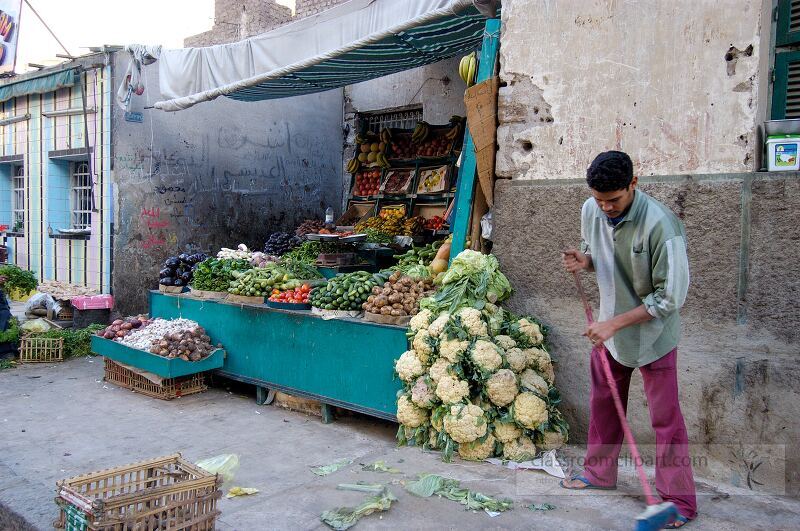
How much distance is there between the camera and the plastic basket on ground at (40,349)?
7.78 metres

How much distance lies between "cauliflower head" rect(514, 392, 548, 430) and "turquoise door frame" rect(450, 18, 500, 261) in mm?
1425

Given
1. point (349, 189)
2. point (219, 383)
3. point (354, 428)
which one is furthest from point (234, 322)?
point (349, 189)

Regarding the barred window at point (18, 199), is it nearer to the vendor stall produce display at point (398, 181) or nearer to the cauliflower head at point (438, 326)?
the vendor stall produce display at point (398, 181)

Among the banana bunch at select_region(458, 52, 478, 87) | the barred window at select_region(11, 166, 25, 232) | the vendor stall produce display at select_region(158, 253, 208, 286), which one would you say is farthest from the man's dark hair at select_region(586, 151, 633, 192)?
the barred window at select_region(11, 166, 25, 232)

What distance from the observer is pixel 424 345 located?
445 centimetres

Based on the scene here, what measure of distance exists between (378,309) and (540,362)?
1.42m

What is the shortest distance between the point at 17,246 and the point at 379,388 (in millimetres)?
9990

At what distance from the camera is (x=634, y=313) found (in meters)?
3.10

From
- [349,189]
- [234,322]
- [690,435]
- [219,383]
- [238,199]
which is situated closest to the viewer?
[690,435]

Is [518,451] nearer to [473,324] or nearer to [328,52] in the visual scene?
[473,324]

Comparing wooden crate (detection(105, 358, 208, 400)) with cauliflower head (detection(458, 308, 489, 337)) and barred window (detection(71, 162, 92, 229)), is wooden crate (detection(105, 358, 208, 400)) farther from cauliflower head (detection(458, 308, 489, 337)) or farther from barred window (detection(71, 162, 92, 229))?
barred window (detection(71, 162, 92, 229))

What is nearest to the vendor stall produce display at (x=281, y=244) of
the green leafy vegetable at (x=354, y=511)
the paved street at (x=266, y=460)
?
the paved street at (x=266, y=460)

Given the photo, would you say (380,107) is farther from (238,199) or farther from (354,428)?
(354,428)

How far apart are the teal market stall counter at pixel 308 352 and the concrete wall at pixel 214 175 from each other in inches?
106
